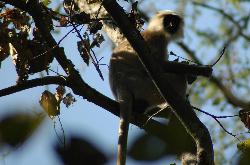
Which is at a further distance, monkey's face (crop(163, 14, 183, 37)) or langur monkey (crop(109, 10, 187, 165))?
monkey's face (crop(163, 14, 183, 37))

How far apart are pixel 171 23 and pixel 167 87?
332cm

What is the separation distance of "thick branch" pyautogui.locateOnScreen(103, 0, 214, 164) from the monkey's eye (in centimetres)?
314

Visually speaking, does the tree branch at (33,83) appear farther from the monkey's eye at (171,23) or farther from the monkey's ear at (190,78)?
the monkey's eye at (171,23)

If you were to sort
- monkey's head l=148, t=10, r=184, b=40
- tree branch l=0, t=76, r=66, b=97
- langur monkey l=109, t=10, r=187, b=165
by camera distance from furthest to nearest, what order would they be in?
monkey's head l=148, t=10, r=184, b=40
langur monkey l=109, t=10, r=187, b=165
tree branch l=0, t=76, r=66, b=97

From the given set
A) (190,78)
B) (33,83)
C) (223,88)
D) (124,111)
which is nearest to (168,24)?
(190,78)

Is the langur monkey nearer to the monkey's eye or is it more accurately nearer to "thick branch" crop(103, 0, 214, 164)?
the monkey's eye

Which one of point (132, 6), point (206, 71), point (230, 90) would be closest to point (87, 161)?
point (132, 6)

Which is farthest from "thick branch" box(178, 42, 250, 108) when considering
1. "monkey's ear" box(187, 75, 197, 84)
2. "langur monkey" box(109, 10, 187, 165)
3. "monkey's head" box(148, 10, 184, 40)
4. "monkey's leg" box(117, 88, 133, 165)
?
"monkey's leg" box(117, 88, 133, 165)

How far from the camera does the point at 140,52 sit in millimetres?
2170

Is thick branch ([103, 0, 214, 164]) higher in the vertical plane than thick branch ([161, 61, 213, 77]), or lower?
lower

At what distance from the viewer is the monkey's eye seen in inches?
211

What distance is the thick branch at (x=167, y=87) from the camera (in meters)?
1.98

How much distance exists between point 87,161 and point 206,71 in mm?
3447

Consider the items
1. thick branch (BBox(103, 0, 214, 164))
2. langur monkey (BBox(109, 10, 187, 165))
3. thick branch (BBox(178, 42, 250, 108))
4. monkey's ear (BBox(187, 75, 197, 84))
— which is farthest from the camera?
thick branch (BBox(178, 42, 250, 108))
